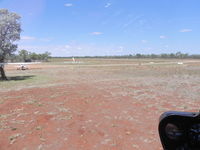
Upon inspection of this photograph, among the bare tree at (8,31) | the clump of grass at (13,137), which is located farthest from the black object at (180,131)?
the bare tree at (8,31)

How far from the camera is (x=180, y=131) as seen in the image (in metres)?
0.82

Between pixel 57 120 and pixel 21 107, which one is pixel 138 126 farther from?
pixel 21 107

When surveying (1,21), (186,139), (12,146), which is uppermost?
(1,21)

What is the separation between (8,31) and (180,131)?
1665 centimetres

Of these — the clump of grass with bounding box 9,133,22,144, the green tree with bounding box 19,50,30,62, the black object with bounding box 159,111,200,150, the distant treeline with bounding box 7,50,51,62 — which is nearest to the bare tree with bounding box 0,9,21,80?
the clump of grass with bounding box 9,133,22,144

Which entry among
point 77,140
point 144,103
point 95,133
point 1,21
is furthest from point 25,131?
point 1,21

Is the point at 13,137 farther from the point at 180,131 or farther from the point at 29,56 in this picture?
the point at 29,56

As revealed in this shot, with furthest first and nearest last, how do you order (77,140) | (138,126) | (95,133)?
(138,126) → (95,133) → (77,140)

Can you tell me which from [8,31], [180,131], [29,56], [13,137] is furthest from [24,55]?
[180,131]

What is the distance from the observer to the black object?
2.59 ft

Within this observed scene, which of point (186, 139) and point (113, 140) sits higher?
point (186, 139)

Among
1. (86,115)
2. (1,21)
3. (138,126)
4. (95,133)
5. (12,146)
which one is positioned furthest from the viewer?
(1,21)

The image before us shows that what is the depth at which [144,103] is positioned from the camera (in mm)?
6008

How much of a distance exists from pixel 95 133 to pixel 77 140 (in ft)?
1.56
